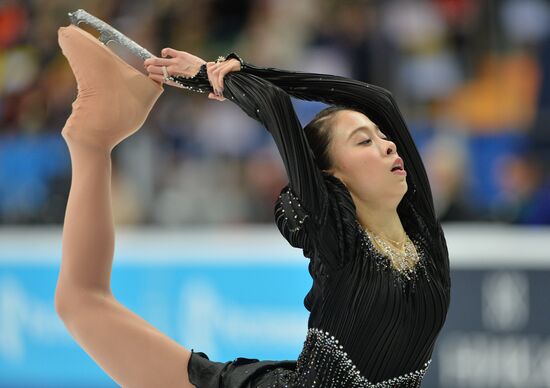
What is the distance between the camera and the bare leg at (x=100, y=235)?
8.40 feet

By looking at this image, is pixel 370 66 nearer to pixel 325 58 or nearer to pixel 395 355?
pixel 325 58

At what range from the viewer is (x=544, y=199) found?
490 centimetres

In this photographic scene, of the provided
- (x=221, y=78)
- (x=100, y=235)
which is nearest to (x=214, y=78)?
(x=221, y=78)

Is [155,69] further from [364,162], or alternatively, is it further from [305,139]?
[364,162]

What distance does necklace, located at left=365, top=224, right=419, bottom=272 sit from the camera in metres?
2.49

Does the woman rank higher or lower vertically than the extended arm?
lower

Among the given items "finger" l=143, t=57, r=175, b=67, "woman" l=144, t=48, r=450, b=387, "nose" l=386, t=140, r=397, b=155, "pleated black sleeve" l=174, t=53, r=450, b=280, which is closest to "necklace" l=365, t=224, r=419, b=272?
"woman" l=144, t=48, r=450, b=387

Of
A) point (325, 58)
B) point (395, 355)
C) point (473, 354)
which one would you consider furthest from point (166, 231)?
point (395, 355)

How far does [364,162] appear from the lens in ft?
8.22

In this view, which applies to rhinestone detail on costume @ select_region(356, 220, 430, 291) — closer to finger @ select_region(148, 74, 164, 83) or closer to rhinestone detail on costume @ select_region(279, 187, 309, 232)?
rhinestone detail on costume @ select_region(279, 187, 309, 232)

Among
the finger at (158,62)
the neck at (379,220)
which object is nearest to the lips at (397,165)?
the neck at (379,220)

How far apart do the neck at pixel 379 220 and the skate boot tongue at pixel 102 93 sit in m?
0.74

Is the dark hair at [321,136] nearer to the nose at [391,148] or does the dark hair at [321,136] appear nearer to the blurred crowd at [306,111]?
the nose at [391,148]

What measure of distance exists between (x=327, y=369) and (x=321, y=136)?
632 mm
